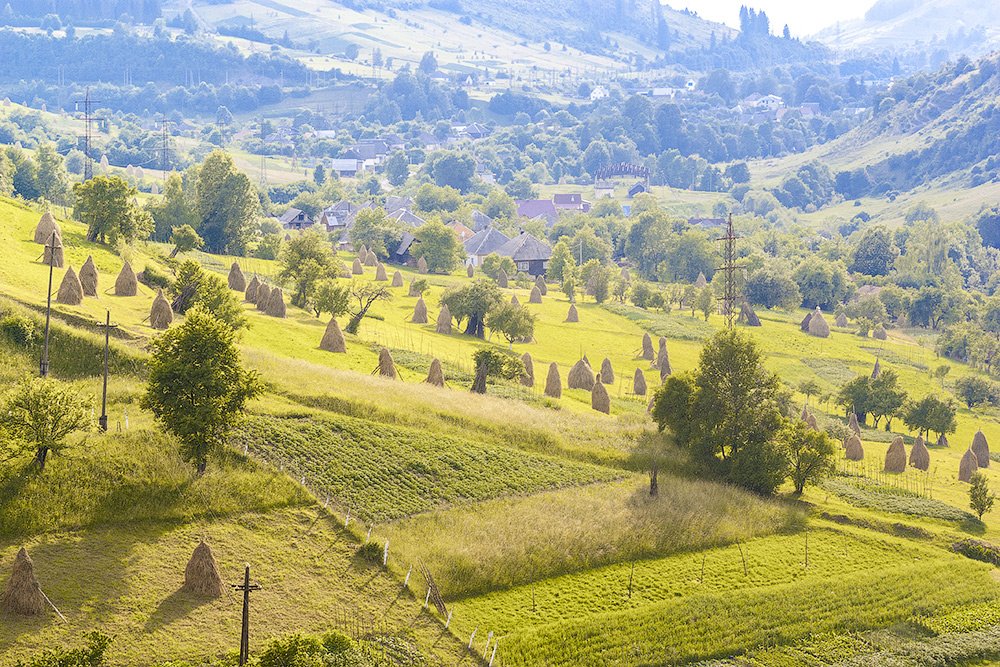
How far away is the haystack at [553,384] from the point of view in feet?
234

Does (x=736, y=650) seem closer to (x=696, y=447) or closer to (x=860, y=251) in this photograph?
(x=696, y=447)

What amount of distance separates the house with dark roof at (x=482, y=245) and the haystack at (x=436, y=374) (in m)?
84.4

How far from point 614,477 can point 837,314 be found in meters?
101

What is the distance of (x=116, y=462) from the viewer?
3972cm

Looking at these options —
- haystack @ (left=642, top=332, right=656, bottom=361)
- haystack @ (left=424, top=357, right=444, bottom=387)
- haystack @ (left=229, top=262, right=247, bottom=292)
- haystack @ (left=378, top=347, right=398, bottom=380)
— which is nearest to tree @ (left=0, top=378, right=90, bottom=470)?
haystack @ (left=378, top=347, right=398, bottom=380)

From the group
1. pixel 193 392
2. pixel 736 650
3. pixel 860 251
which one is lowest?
pixel 736 650

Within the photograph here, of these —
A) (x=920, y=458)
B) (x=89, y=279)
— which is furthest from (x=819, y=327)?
(x=89, y=279)

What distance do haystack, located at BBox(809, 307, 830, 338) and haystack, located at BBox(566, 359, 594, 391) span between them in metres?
55.0

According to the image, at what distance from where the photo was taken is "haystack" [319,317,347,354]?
68.6 m

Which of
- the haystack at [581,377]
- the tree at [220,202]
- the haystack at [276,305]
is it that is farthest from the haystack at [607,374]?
the tree at [220,202]

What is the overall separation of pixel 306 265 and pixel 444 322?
14.0 m

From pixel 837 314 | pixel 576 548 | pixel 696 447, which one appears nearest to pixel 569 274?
pixel 837 314

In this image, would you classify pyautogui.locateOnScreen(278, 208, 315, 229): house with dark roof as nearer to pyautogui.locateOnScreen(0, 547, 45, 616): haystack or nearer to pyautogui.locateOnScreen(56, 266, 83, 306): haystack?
pyautogui.locateOnScreen(56, 266, 83, 306): haystack

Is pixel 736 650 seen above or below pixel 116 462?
below
